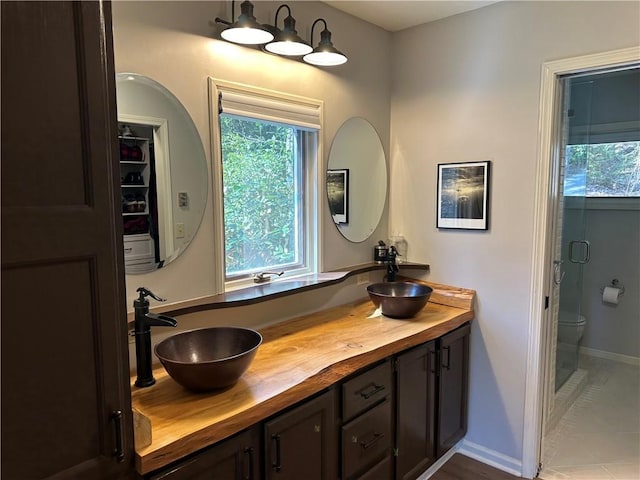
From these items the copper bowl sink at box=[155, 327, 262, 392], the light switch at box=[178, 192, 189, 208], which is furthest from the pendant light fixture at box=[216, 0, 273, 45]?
the copper bowl sink at box=[155, 327, 262, 392]

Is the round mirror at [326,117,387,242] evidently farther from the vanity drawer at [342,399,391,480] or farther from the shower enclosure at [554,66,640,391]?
the shower enclosure at [554,66,640,391]

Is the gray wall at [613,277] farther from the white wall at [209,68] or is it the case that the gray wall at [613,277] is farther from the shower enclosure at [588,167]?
the white wall at [209,68]

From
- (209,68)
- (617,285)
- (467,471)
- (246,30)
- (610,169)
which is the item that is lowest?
(467,471)

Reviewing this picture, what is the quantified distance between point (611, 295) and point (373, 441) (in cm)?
303

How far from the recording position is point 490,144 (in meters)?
2.54

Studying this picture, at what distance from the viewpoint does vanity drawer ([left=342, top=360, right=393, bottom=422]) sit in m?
1.86

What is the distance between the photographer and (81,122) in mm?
1008

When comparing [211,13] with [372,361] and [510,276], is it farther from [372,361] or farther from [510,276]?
[510,276]

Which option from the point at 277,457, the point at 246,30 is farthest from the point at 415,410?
the point at 246,30

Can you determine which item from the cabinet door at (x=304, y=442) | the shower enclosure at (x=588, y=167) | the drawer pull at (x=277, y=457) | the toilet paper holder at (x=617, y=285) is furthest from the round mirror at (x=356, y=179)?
the toilet paper holder at (x=617, y=285)

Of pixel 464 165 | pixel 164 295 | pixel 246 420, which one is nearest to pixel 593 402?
pixel 464 165

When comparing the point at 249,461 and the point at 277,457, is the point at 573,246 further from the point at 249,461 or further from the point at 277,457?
the point at 249,461

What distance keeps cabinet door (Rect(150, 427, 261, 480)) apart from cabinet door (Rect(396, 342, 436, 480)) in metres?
0.89

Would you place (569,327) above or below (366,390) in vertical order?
below
